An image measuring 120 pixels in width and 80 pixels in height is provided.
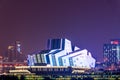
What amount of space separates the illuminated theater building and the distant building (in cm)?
950

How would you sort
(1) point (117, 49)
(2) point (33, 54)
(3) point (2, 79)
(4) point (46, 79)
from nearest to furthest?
(3) point (2, 79), (4) point (46, 79), (2) point (33, 54), (1) point (117, 49)

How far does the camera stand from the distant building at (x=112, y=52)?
172 feet

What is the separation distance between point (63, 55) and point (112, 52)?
13.7m

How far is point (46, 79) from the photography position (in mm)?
32281

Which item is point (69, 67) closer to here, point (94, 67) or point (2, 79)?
point (94, 67)

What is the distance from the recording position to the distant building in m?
52.4

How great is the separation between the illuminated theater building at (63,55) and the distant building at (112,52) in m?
9.50

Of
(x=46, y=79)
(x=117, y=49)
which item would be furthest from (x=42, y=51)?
(x=117, y=49)

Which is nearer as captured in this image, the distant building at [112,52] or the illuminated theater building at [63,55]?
the illuminated theater building at [63,55]

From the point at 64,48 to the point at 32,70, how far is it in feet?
15.6

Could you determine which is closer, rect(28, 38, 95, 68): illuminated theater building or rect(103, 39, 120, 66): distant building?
rect(28, 38, 95, 68): illuminated theater building

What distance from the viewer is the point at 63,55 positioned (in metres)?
42.0

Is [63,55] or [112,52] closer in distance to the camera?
[63,55]

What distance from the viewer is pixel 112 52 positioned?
54562 mm
